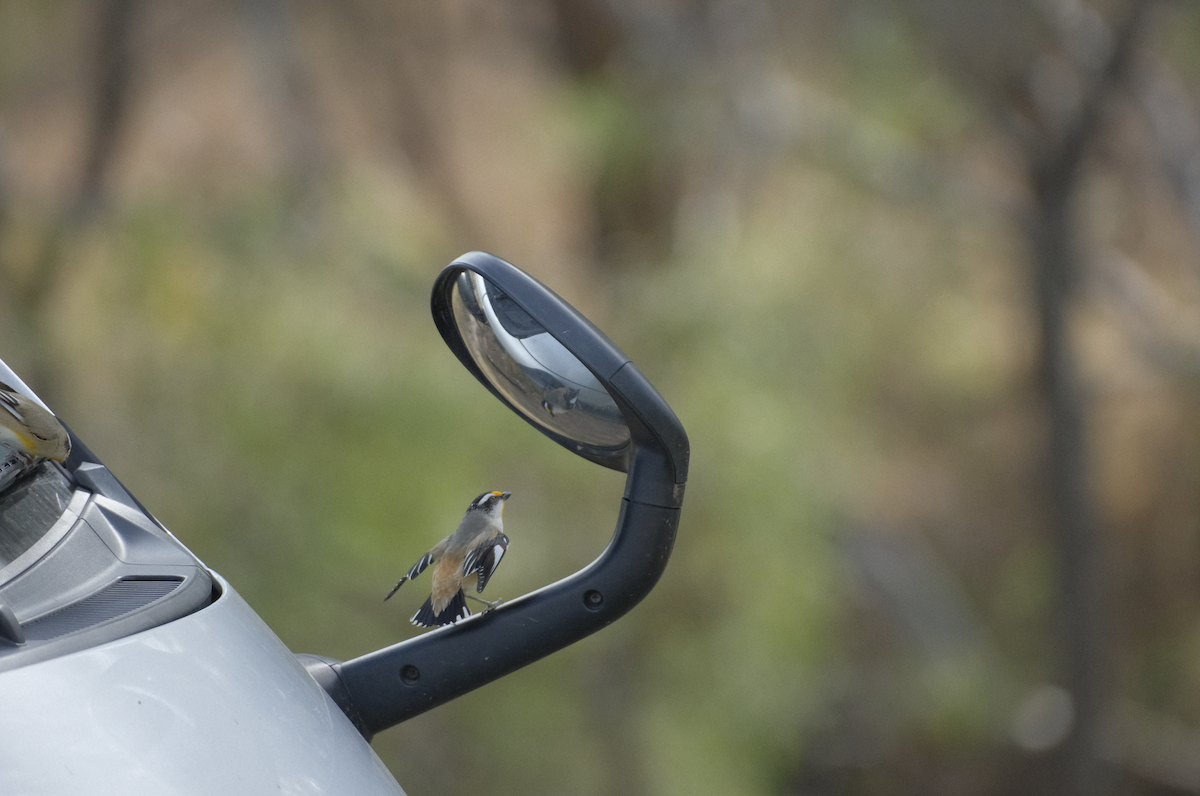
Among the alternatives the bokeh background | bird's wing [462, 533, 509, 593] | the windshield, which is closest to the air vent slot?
the windshield

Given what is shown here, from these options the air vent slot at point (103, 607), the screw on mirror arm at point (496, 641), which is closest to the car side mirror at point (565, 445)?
the screw on mirror arm at point (496, 641)

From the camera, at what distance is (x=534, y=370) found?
0.80 metres

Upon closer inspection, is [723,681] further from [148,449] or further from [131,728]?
[131,728]

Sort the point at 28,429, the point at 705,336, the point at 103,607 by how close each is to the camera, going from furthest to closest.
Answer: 1. the point at 705,336
2. the point at 28,429
3. the point at 103,607

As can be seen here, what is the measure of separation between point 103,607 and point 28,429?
0.18 m

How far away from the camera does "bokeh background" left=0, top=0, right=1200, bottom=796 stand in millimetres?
3367

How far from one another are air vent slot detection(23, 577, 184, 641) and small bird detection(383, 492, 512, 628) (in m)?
0.17

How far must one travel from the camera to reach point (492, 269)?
775 mm

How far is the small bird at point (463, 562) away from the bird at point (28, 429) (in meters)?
0.29

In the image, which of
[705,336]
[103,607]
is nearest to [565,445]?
[103,607]

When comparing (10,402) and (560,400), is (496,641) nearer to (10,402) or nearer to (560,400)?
(560,400)

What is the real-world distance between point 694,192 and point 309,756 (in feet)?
15.5

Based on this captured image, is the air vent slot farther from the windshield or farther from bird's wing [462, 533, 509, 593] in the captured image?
bird's wing [462, 533, 509, 593]

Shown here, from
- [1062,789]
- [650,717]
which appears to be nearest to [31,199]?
[650,717]
